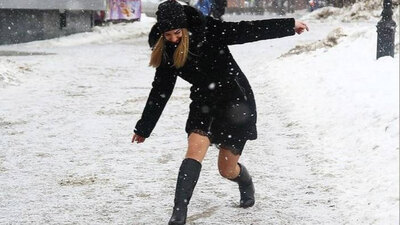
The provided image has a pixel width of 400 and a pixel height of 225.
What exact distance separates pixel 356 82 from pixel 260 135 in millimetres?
1766

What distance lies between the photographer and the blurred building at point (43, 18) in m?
22.9

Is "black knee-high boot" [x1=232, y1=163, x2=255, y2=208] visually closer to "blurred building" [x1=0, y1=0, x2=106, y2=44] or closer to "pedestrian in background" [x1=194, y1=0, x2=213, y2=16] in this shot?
"pedestrian in background" [x1=194, y1=0, x2=213, y2=16]

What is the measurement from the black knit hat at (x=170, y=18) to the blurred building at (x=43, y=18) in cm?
1819

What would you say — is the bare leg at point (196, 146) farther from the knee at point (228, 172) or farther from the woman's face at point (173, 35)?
the woman's face at point (173, 35)

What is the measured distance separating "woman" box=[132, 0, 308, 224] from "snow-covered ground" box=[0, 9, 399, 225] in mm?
676

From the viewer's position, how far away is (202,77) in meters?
4.64

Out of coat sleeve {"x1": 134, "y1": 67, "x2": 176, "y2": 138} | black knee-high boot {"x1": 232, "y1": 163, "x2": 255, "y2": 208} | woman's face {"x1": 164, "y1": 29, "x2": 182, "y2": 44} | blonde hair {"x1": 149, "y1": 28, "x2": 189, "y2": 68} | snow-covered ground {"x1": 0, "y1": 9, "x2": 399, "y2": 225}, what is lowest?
→ snow-covered ground {"x1": 0, "y1": 9, "x2": 399, "y2": 225}

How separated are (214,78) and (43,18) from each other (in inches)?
830

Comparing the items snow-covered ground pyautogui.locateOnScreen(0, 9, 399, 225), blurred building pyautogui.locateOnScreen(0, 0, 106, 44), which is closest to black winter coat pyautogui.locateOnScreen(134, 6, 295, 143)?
snow-covered ground pyautogui.locateOnScreen(0, 9, 399, 225)

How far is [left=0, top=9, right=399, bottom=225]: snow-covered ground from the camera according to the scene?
5402 mm

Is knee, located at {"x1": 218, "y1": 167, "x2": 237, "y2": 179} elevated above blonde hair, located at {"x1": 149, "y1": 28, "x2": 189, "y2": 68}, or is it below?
below

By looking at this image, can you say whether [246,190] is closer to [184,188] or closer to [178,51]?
[184,188]

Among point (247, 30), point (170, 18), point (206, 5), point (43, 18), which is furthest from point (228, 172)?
point (43, 18)

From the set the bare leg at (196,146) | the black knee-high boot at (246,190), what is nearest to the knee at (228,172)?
the black knee-high boot at (246,190)
